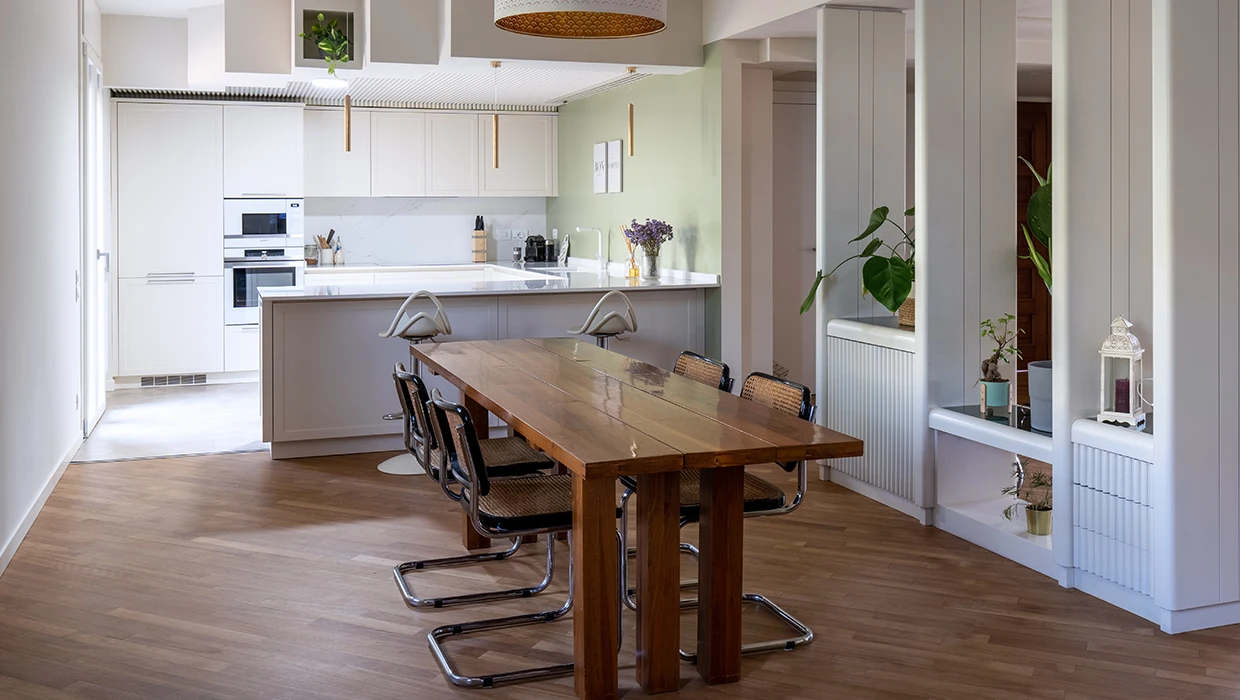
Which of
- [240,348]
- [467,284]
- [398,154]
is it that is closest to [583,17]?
[467,284]

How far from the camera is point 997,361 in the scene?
4508 mm

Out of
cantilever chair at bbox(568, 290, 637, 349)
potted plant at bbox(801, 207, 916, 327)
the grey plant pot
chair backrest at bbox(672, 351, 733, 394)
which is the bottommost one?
the grey plant pot

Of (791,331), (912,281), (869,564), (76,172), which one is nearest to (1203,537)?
(869,564)

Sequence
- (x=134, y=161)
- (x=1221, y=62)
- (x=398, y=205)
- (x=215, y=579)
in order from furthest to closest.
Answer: (x=398, y=205), (x=134, y=161), (x=215, y=579), (x=1221, y=62)

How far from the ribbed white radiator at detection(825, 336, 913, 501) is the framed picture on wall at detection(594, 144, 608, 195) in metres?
3.32

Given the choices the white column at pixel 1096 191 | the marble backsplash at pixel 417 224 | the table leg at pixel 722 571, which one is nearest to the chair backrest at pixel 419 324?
the table leg at pixel 722 571

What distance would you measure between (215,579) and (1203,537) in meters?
3.29

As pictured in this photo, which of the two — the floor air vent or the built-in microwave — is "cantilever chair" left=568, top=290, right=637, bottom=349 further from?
the floor air vent

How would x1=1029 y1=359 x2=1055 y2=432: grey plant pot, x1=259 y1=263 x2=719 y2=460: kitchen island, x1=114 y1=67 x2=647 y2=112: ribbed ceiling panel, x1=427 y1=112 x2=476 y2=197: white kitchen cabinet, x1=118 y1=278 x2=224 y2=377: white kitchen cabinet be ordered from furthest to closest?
x1=427 y1=112 x2=476 y2=197: white kitchen cabinet, x1=118 y1=278 x2=224 y2=377: white kitchen cabinet, x1=114 y1=67 x2=647 y2=112: ribbed ceiling panel, x1=259 y1=263 x2=719 y2=460: kitchen island, x1=1029 y1=359 x2=1055 y2=432: grey plant pot

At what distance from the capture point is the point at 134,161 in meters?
8.29

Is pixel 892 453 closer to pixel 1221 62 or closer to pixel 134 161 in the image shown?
pixel 1221 62

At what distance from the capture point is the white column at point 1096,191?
3768 mm

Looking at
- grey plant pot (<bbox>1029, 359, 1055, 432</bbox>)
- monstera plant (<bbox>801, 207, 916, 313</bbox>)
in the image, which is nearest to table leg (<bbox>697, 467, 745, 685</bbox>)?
grey plant pot (<bbox>1029, 359, 1055, 432</bbox>)

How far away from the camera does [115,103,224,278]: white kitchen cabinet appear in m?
8.29
